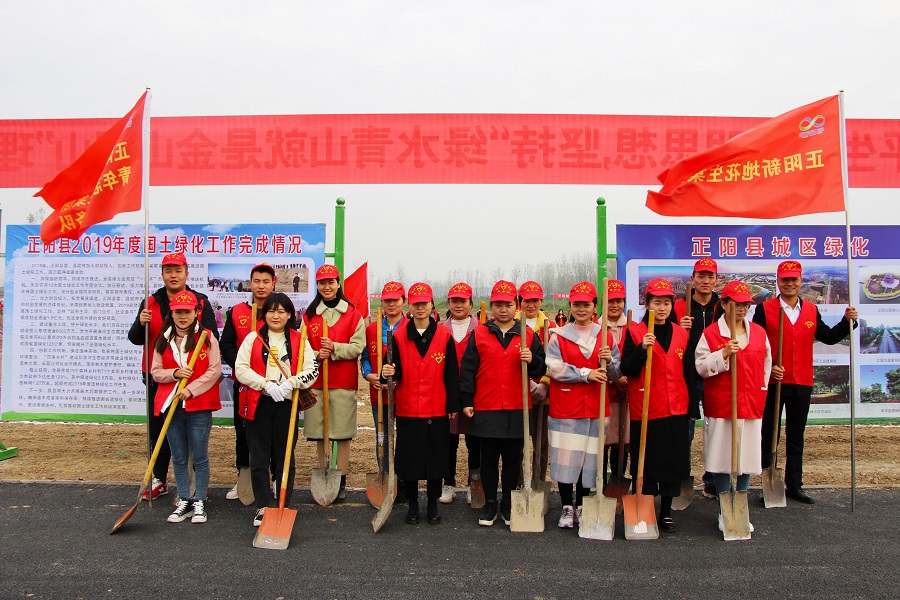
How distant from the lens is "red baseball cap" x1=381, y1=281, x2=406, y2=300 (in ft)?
18.0

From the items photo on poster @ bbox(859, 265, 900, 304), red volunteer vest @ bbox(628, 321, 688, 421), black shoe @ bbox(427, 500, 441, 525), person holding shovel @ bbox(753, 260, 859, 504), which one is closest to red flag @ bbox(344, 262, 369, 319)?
black shoe @ bbox(427, 500, 441, 525)

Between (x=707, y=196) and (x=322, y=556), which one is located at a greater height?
(x=707, y=196)

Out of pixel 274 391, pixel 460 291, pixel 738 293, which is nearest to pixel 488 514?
pixel 460 291

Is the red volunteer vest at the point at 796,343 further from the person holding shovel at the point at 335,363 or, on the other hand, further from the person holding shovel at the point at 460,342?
the person holding shovel at the point at 335,363

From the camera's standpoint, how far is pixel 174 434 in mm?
5066

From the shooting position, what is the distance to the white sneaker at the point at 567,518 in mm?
4809

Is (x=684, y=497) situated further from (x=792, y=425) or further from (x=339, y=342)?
(x=339, y=342)

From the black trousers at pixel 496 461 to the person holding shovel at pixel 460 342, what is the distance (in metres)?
0.25

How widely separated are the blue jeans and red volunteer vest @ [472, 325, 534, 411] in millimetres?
2065

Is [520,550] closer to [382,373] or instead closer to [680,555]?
[680,555]

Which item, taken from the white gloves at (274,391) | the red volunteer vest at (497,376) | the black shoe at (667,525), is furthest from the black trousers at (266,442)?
the black shoe at (667,525)

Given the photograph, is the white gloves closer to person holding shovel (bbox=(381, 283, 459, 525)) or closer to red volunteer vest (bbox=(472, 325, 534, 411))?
person holding shovel (bbox=(381, 283, 459, 525))

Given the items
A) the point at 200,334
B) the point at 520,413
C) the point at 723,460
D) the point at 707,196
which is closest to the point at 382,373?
the point at 520,413

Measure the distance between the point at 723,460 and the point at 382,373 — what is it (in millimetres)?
2504
